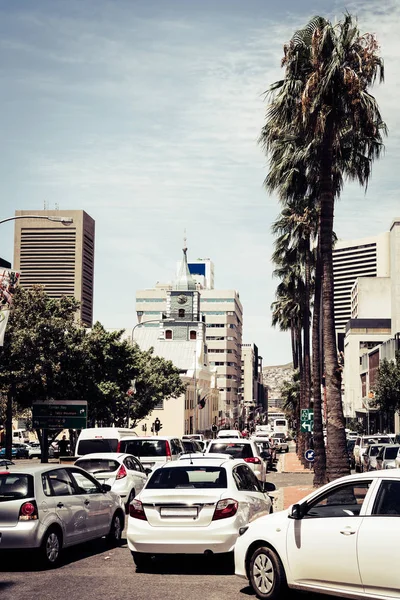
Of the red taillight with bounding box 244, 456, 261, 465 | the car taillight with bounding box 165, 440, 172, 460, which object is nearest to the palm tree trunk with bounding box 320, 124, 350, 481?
the red taillight with bounding box 244, 456, 261, 465

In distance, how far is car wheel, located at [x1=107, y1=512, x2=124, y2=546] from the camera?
14.9m

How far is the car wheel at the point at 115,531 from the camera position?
14867 mm

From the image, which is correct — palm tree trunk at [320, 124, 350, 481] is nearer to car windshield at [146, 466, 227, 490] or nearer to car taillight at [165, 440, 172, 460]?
car taillight at [165, 440, 172, 460]

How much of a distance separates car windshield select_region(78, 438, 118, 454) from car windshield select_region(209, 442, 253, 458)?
13.6 feet

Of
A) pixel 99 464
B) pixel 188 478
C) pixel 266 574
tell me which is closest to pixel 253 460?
pixel 99 464

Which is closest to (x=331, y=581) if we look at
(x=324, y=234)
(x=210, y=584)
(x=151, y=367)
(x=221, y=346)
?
(x=210, y=584)

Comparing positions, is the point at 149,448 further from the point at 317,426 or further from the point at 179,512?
the point at 179,512

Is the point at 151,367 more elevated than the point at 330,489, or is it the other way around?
the point at 151,367

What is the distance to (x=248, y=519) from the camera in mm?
12125

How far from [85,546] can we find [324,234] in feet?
39.5

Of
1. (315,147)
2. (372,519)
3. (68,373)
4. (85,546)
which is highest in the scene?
(315,147)

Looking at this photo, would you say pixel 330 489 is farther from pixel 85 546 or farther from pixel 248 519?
pixel 85 546

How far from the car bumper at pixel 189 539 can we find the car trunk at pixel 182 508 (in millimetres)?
81

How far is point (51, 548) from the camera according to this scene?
1230 centimetres
